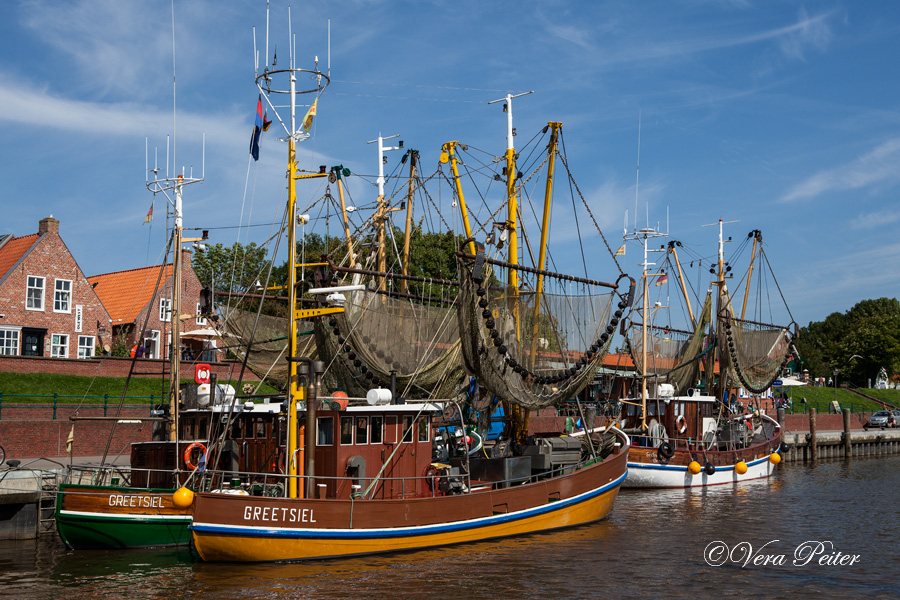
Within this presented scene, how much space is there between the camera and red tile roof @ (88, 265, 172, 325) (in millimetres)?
53438

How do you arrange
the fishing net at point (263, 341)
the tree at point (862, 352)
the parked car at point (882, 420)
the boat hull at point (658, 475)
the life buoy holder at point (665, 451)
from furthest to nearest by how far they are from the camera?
the tree at point (862, 352), the parked car at point (882, 420), the boat hull at point (658, 475), the life buoy holder at point (665, 451), the fishing net at point (263, 341)

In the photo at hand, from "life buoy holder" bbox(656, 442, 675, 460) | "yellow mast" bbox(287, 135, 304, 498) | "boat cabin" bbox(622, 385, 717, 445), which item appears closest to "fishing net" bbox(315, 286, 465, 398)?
"yellow mast" bbox(287, 135, 304, 498)

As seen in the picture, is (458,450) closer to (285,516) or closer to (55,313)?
(285,516)

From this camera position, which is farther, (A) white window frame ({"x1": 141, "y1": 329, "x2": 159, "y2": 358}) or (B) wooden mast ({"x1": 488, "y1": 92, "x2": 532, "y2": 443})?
(A) white window frame ({"x1": 141, "y1": 329, "x2": 159, "y2": 358})

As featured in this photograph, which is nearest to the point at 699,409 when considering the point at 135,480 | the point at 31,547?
the point at 135,480

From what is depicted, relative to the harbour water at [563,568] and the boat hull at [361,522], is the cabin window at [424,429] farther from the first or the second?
the harbour water at [563,568]

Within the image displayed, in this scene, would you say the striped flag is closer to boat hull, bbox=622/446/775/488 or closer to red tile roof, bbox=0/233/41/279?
boat hull, bbox=622/446/775/488

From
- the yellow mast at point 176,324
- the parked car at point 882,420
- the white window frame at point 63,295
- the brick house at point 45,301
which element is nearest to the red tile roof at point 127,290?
the brick house at point 45,301

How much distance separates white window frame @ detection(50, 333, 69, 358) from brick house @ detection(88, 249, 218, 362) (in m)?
→ 3.04

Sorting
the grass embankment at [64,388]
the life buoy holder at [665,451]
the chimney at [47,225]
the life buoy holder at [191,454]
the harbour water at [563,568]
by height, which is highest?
the chimney at [47,225]

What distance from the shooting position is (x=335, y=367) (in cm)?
2791

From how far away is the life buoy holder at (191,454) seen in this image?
20817mm

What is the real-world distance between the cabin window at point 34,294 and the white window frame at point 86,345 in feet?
9.82

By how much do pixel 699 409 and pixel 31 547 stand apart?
27343 millimetres
